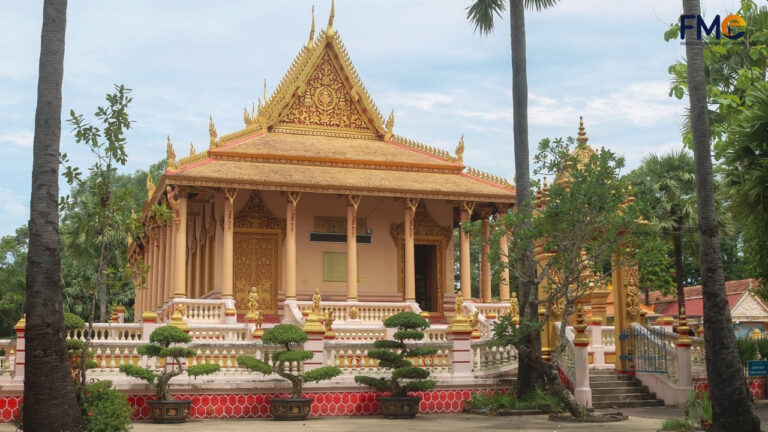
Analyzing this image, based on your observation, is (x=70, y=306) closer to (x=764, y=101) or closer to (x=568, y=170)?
(x=568, y=170)

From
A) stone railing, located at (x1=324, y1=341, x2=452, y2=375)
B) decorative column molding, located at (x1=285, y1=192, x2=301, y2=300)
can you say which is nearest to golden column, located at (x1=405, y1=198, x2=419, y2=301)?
decorative column molding, located at (x1=285, y1=192, x2=301, y2=300)

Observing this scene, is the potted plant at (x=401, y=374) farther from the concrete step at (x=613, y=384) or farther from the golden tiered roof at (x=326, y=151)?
the golden tiered roof at (x=326, y=151)

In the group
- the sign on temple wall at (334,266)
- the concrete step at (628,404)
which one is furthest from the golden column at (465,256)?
the concrete step at (628,404)

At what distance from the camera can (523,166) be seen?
16594 millimetres

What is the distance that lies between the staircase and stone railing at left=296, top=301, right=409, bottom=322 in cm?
739

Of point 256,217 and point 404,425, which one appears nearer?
point 404,425

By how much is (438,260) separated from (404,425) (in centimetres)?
1431

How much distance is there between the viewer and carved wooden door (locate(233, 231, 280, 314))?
2517 centimetres

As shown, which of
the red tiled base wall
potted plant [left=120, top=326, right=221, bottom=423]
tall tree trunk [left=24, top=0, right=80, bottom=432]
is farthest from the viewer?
the red tiled base wall

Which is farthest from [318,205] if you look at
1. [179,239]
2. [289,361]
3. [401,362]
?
[289,361]

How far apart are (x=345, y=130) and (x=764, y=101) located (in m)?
16.8

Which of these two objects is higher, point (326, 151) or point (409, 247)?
point (326, 151)

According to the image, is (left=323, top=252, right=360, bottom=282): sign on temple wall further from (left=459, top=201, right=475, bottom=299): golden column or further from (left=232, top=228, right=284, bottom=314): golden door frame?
(left=459, top=201, right=475, bottom=299): golden column

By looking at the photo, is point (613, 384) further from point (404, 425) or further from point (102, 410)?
point (102, 410)
